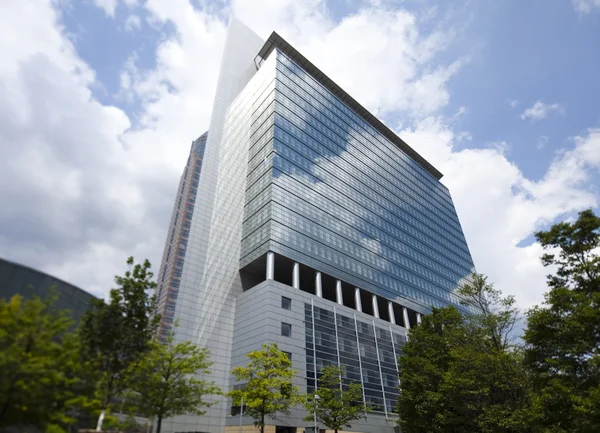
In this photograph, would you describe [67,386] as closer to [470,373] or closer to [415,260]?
[470,373]

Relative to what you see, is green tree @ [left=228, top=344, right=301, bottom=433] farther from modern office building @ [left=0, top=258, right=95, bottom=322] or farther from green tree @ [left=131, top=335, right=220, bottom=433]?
modern office building @ [left=0, top=258, right=95, bottom=322]

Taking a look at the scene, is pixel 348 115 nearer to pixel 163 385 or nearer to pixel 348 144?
pixel 348 144

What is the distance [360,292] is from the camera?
69500mm

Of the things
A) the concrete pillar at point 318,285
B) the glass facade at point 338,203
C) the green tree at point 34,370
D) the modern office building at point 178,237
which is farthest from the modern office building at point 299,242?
the green tree at point 34,370

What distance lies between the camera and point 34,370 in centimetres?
1351

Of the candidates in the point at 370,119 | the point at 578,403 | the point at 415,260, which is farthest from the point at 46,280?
the point at 370,119

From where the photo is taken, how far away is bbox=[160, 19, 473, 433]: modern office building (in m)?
51.7

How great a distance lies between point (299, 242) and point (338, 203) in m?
16.3

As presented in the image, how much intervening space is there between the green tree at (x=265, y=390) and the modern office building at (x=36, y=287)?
1590 centimetres

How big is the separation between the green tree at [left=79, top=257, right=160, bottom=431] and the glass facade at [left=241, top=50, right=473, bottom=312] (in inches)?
1393

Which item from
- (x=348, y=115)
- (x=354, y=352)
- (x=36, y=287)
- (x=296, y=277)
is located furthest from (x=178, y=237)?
(x=36, y=287)

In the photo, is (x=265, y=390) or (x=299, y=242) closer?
(x=265, y=390)

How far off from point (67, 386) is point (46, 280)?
822cm

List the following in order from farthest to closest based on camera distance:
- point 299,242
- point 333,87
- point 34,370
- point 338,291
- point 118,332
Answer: point 333,87, point 338,291, point 299,242, point 118,332, point 34,370
